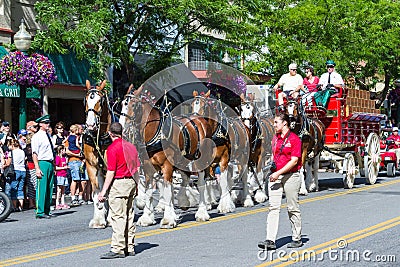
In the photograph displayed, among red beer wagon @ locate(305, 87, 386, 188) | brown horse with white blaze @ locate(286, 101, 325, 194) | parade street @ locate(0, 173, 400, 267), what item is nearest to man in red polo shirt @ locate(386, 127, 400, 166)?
red beer wagon @ locate(305, 87, 386, 188)

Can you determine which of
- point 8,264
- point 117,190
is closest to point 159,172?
point 117,190

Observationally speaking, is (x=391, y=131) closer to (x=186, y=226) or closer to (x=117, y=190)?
(x=186, y=226)

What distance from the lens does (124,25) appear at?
2216cm

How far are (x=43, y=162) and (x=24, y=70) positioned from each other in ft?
12.3

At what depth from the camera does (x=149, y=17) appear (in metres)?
22.3

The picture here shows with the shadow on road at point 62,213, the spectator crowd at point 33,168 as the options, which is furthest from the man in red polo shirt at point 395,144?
the shadow on road at point 62,213

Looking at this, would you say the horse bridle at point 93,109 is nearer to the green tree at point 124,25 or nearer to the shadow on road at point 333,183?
the green tree at point 124,25

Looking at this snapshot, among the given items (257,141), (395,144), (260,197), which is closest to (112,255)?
(260,197)

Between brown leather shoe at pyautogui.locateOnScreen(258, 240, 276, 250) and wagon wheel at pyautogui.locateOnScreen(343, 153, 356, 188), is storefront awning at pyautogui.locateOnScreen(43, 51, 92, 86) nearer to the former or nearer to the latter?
wagon wheel at pyautogui.locateOnScreen(343, 153, 356, 188)

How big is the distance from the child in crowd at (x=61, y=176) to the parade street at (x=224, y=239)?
83cm

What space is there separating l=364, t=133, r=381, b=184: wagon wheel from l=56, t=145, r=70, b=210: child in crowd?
8.52m

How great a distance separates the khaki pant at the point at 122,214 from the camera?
32.6 feet

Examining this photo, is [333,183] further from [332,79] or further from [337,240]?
[337,240]

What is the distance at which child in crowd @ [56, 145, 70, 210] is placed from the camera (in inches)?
666
